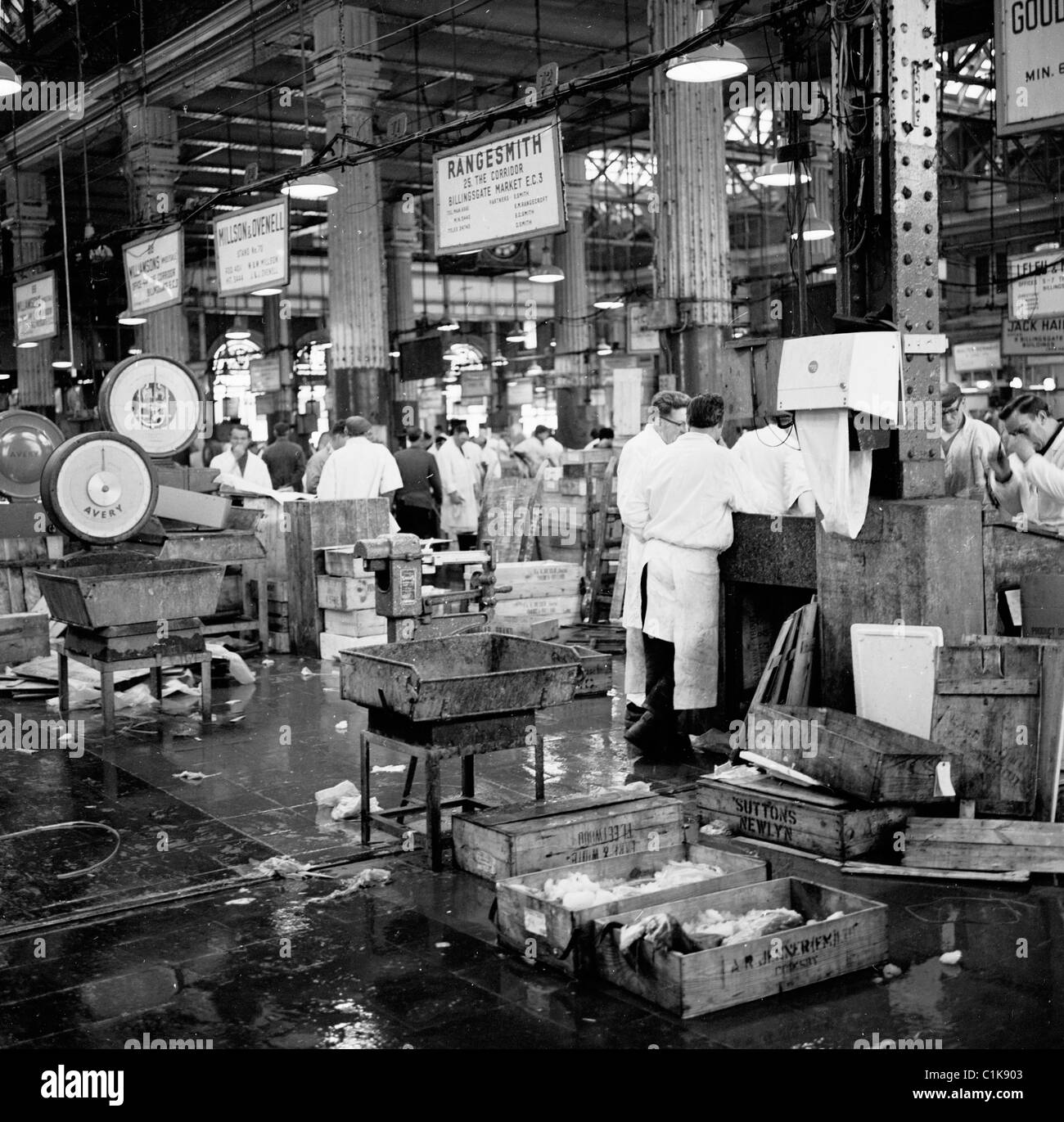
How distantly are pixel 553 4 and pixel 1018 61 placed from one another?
11.5 meters

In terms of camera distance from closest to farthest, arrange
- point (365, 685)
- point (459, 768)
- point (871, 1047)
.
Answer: point (871, 1047) < point (365, 685) < point (459, 768)

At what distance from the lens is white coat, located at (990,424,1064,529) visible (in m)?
7.52

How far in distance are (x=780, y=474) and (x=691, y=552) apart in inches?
62.5

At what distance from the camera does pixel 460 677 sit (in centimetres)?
569

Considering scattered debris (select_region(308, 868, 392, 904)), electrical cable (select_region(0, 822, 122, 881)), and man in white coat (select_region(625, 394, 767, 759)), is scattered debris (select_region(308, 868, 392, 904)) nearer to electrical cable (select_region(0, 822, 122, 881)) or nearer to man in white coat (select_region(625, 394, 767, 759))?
electrical cable (select_region(0, 822, 122, 881))

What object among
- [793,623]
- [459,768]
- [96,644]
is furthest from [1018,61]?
[96,644]

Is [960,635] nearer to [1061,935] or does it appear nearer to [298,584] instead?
[1061,935]

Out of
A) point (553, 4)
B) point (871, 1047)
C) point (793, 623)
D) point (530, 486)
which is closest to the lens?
point (871, 1047)

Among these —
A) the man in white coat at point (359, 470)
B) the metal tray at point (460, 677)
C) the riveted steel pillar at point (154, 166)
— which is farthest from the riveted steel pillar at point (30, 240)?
the metal tray at point (460, 677)

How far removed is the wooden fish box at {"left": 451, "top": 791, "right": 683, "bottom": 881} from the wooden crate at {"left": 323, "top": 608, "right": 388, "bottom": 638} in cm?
570

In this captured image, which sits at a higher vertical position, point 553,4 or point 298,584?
point 553,4

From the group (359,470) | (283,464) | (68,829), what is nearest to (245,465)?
(283,464)

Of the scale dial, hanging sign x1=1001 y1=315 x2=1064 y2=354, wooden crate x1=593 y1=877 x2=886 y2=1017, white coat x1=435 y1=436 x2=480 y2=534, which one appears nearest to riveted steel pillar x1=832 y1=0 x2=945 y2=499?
wooden crate x1=593 y1=877 x2=886 y2=1017

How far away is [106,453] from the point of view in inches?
346
